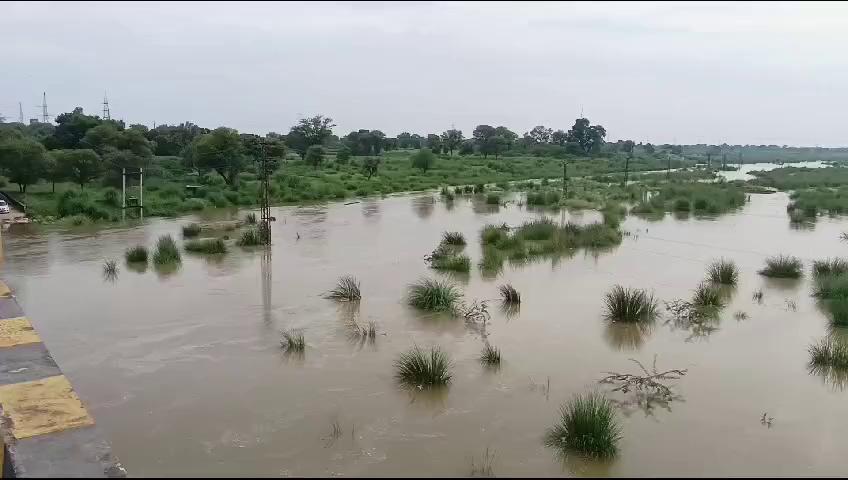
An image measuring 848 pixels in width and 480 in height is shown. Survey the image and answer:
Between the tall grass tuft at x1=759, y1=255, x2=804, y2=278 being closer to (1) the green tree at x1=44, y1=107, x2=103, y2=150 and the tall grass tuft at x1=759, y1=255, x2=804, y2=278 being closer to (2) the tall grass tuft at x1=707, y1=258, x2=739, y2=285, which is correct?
(2) the tall grass tuft at x1=707, y1=258, x2=739, y2=285

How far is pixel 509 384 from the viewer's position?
21.0 feet

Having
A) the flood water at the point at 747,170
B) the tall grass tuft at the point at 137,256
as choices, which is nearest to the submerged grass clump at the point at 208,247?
the tall grass tuft at the point at 137,256

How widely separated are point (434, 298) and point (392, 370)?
2.53 meters

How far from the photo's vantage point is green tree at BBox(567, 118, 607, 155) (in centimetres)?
7625

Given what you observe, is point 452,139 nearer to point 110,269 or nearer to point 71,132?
point 71,132

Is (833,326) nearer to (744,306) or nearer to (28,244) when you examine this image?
(744,306)

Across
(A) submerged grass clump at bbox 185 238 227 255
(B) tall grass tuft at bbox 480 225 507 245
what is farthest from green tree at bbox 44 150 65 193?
(B) tall grass tuft at bbox 480 225 507 245

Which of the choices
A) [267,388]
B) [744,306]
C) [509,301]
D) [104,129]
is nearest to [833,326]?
[744,306]

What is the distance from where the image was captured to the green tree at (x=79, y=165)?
23000 mm

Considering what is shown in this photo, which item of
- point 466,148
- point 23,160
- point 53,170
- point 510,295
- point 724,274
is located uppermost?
point 466,148

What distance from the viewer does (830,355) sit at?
23.0 feet

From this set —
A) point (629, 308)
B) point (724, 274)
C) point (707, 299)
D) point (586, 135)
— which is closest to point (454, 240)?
point (724, 274)

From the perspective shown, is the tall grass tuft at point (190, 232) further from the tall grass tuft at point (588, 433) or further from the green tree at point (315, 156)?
the green tree at point (315, 156)

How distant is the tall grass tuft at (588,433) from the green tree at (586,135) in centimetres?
7325
